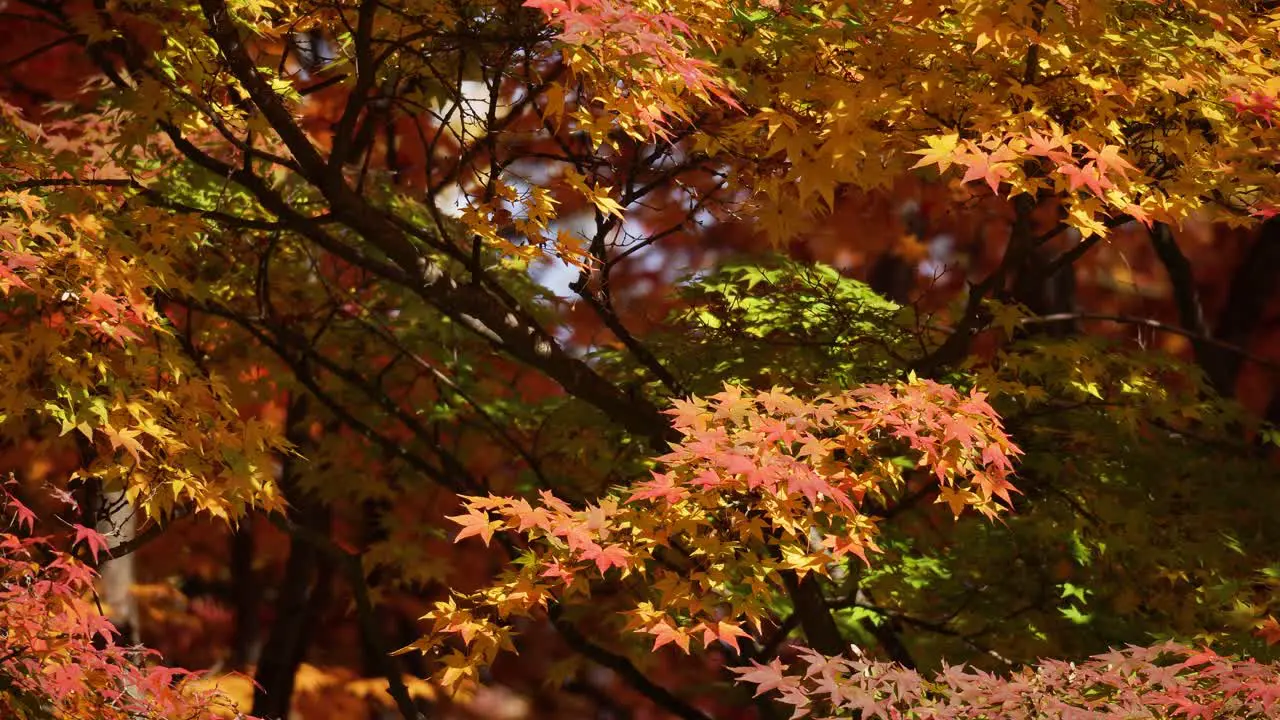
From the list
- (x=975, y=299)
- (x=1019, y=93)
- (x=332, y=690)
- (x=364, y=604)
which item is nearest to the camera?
(x=1019, y=93)

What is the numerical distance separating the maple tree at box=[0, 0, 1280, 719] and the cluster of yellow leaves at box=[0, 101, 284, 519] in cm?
2

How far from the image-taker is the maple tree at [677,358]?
13.9 feet

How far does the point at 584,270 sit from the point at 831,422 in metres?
1.72

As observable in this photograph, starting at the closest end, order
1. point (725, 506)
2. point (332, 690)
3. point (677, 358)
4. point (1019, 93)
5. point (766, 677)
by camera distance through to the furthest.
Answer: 1. point (766, 677)
2. point (725, 506)
3. point (1019, 93)
4. point (677, 358)
5. point (332, 690)

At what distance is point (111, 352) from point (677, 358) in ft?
8.46

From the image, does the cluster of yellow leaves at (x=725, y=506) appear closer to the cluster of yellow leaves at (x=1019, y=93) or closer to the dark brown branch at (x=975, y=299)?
the cluster of yellow leaves at (x=1019, y=93)

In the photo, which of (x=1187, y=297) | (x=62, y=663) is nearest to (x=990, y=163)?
(x=62, y=663)

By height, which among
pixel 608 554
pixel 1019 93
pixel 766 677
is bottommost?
pixel 766 677

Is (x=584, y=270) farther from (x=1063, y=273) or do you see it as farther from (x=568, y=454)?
(x=1063, y=273)

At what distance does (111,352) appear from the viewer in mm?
4879

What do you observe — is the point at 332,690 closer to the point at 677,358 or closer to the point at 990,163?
the point at 677,358

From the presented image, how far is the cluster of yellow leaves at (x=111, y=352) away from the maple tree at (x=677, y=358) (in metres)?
0.02

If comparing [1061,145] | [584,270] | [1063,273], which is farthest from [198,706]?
[1063,273]

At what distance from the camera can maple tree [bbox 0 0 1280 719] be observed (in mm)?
4238
